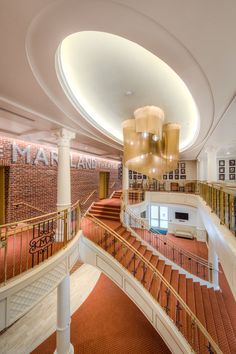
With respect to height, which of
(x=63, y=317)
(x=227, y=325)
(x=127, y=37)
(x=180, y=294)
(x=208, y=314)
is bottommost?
(x=227, y=325)

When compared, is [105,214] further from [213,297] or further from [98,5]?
[98,5]

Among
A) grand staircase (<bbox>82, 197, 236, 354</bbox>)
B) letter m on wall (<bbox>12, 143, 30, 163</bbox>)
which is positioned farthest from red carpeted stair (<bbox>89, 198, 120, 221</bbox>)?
letter m on wall (<bbox>12, 143, 30, 163</bbox>)

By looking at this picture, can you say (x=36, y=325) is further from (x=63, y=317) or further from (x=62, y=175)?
(x=62, y=175)

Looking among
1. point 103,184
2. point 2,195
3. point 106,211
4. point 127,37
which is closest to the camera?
point 127,37

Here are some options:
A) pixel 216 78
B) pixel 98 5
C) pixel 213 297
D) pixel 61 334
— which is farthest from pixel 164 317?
pixel 98 5

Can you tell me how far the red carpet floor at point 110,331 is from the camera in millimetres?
5243

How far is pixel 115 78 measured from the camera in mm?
3668

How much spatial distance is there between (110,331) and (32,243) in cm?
460

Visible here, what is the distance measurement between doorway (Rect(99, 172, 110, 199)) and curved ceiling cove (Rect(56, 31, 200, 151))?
7099mm

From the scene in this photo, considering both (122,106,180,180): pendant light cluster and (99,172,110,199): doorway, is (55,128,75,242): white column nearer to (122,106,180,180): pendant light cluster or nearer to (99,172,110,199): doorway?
(122,106,180,180): pendant light cluster

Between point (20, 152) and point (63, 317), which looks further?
point (20, 152)

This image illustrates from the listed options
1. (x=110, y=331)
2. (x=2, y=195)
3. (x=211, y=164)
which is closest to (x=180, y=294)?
(x=110, y=331)

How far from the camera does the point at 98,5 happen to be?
1.66 metres

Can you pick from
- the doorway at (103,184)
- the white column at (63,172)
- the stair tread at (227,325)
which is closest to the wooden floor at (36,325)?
the white column at (63,172)
